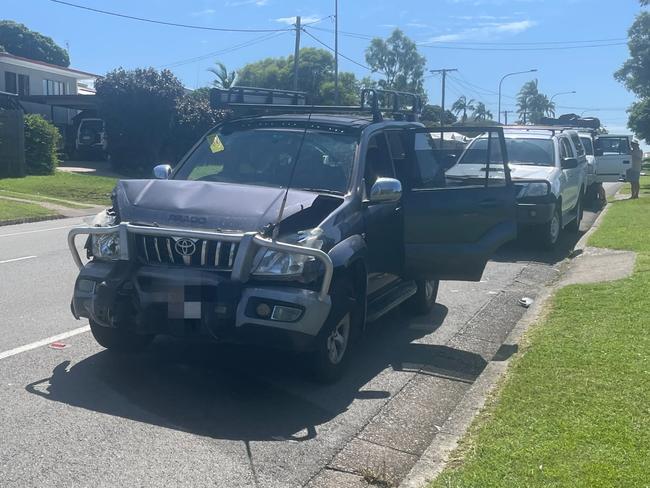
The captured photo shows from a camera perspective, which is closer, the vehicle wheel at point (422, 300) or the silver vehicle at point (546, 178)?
the vehicle wheel at point (422, 300)

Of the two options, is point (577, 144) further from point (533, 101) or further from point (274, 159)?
point (533, 101)

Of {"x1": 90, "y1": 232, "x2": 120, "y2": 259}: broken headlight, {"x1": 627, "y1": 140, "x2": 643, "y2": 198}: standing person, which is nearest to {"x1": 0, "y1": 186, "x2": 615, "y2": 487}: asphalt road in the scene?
{"x1": 90, "y1": 232, "x2": 120, "y2": 259}: broken headlight

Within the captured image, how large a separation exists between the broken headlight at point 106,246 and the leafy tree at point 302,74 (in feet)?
191

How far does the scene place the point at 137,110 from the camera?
35.9 m

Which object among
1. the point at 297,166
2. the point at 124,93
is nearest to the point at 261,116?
the point at 297,166

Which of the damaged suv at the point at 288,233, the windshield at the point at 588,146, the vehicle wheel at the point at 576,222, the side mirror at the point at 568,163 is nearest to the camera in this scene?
the damaged suv at the point at 288,233

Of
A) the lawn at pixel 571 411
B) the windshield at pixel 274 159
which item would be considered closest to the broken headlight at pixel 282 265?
the windshield at pixel 274 159

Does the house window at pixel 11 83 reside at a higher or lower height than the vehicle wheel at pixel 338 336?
higher

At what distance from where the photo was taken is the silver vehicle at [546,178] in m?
13.1

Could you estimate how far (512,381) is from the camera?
605cm

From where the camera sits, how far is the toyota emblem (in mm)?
5809

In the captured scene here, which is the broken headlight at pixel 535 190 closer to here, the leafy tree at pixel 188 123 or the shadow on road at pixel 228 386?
the shadow on road at pixel 228 386

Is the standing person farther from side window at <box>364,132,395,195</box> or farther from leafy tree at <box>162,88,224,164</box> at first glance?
side window at <box>364,132,395,195</box>

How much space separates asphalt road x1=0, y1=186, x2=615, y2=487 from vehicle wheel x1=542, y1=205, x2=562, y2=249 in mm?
5108
